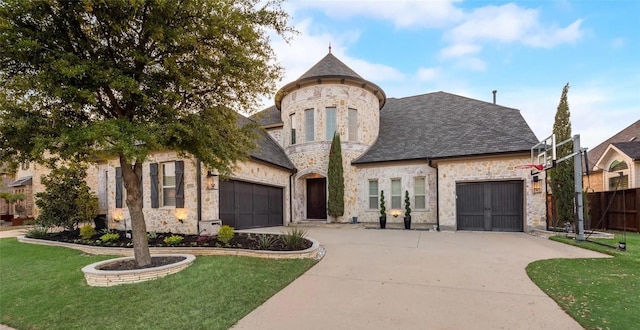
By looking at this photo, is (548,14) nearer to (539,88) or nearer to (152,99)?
(539,88)

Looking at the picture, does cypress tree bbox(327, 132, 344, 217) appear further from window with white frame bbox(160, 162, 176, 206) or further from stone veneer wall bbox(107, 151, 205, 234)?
window with white frame bbox(160, 162, 176, 206)

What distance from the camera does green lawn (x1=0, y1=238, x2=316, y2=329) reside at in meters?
4.10

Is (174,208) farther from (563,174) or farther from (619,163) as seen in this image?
(619,163)

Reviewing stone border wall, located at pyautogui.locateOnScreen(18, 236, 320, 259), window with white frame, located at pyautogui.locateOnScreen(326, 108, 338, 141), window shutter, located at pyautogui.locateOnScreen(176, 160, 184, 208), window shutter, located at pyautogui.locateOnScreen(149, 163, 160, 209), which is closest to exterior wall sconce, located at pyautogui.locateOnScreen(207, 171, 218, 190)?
window shutter, located at pyautogui.locateOnScreen(176, 160, 184, 208)

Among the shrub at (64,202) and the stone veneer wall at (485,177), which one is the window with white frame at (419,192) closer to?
the stone veneer wall at (485,177)

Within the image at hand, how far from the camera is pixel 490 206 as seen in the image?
12.1 metres

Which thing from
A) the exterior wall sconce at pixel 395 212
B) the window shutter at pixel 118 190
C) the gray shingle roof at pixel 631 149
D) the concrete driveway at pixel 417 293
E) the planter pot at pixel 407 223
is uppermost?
the gray shingle roof at pixel 631 149

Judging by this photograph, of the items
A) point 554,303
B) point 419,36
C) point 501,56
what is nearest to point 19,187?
point 419,36

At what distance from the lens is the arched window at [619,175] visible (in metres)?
14.9

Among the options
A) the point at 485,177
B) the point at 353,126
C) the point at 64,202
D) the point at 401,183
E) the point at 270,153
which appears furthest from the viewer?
the point at 353,126

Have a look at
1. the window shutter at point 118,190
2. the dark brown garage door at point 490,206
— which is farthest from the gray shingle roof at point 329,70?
the window shutter at point 118,190

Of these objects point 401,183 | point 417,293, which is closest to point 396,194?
point 401,183

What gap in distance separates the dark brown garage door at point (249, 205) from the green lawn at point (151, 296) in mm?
4342

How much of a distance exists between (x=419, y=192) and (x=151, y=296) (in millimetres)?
12080
